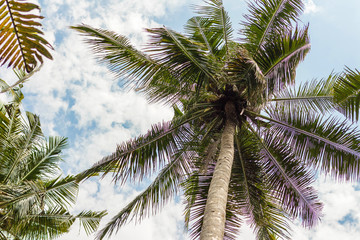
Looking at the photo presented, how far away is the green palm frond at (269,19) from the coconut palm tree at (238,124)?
2 cm

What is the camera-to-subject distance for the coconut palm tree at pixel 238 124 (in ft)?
24.3

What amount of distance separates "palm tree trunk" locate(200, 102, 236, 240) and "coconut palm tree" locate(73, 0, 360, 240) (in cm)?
5

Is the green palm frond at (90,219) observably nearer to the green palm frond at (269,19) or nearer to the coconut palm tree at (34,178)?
the coconut palm tree at (34,178)

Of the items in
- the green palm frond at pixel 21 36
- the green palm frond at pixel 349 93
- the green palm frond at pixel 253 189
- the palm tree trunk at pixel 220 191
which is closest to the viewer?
the green palm frond at pixel 21 36

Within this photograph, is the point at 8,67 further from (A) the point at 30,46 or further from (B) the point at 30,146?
(B) the point at 30,146

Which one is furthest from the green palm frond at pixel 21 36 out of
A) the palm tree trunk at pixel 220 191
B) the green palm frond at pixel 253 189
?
the green palm frond at pixel 253 189

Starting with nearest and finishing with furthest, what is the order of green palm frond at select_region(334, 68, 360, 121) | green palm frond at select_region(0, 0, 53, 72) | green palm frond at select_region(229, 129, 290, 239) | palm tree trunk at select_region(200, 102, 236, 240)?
1. green palm frond at select_region(0, 0, 53, 72)
2. palm tree trunk at select_region(200, 102, 236, 240)
3. green palm frond at select_region(334, 68, 360, 121)
4. green palm frond at select_region(229, 129, 290, 239)

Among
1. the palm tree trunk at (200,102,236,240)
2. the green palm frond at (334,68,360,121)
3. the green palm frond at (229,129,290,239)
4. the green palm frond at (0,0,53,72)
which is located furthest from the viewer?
the green palm frond at (229,129,290,239)

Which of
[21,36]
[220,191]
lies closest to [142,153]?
[220,191]

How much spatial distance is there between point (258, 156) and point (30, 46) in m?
7.92

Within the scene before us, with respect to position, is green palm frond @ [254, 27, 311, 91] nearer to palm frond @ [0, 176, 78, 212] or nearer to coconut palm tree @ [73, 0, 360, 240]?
coconut palm tree @ [73, 0, 360, 240]

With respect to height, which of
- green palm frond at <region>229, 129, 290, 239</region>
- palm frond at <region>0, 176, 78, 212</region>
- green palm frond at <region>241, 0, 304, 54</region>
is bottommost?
palm frond at <region>0, 176, 78, 212</region>

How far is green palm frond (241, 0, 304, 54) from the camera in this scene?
8.05m

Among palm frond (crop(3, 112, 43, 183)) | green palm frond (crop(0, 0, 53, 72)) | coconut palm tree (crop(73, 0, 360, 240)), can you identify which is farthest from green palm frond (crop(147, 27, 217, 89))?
green palm frond (crop(0, 0, 53, 72))
